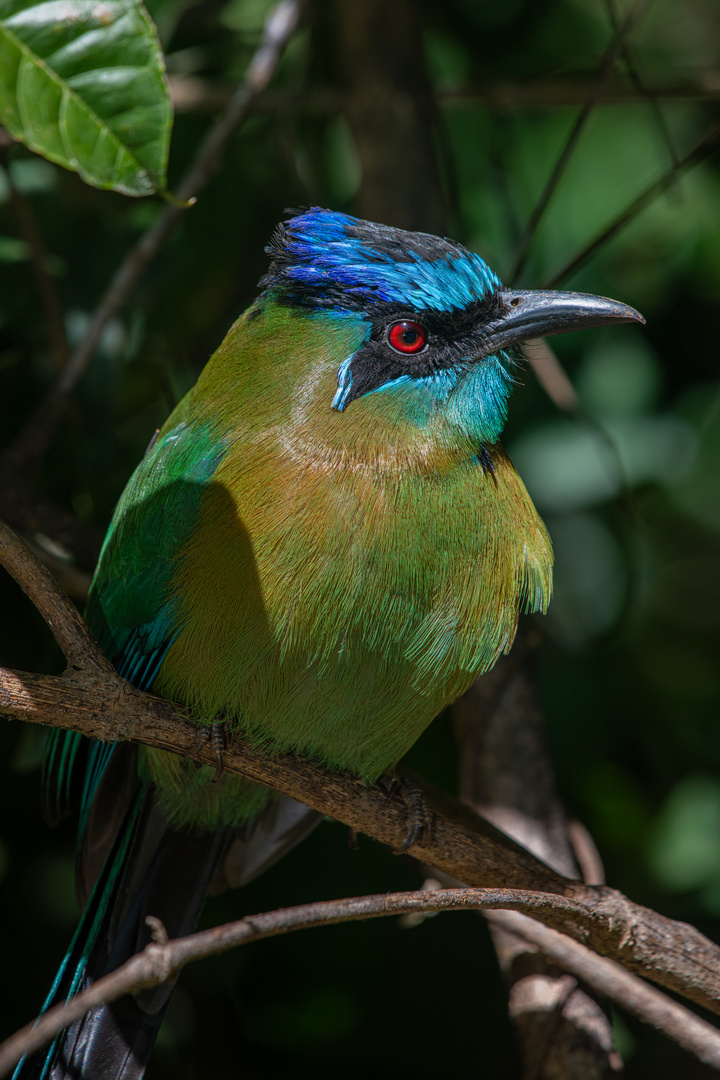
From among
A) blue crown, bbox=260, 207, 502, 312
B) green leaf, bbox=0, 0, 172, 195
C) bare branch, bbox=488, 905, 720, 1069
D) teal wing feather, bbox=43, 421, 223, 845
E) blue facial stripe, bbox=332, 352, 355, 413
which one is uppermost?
green leaf, bbox=0, 0, 172, 195

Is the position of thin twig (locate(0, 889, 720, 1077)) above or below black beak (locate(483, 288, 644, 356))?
below

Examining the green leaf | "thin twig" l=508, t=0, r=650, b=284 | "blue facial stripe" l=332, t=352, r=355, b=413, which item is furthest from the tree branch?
"thin twig" l=508, t=0, r=650, b=284

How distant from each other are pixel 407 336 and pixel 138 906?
1.61m

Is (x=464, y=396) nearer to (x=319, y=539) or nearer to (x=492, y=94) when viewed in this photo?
(x=319, y=539)

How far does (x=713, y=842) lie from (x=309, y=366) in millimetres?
1964

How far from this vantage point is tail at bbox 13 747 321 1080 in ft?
8.16

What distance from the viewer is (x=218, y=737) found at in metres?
2.24

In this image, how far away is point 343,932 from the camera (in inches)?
120

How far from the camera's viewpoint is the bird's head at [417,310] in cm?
238

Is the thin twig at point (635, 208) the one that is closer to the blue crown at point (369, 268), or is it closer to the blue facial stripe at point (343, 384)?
the blue crown at point (369, 268)

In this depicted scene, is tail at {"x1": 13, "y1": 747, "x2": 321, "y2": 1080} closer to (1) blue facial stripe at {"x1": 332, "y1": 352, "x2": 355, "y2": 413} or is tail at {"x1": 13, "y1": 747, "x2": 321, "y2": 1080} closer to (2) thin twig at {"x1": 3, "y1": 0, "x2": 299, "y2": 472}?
(2) thin twig at {"x1": 3, "y1": 0, "x2": 299, "y2": 472}

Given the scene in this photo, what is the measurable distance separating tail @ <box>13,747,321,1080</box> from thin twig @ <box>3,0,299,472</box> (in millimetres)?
1016

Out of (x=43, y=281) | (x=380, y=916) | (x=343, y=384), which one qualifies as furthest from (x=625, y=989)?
(x=43, y=281)

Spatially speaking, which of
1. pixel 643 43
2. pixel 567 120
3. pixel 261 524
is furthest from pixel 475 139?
pixel 261 524
